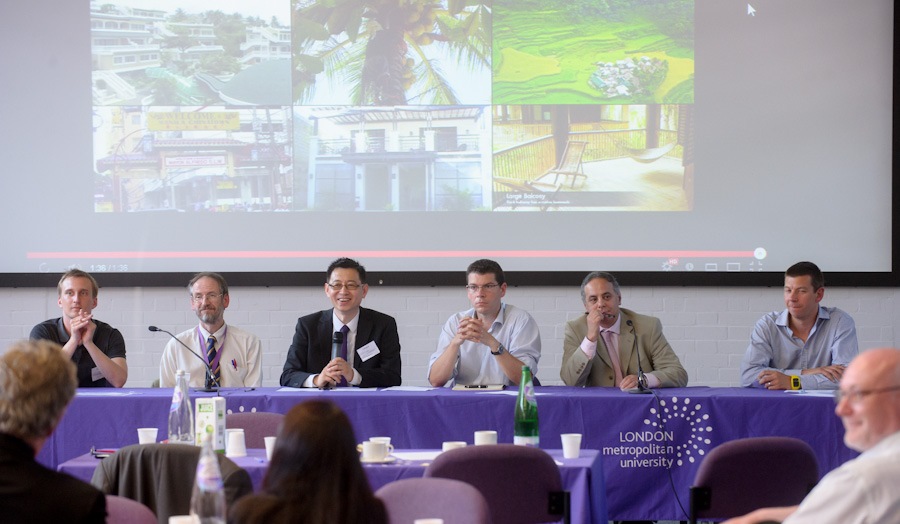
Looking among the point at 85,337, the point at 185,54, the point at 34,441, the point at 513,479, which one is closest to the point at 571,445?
the point at 513,479

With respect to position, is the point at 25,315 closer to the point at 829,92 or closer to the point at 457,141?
the point at 457,141

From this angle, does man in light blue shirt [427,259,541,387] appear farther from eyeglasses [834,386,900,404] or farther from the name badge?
eyeglasses [834,386,900,404]

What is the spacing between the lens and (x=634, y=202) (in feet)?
20.3

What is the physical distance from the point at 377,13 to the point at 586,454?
137 inches

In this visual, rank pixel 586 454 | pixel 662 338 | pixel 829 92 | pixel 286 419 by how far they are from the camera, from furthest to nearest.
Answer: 1. pixel 829 92
2. pixel 662 338
3. pixel 586 454
4. pixel 286 419

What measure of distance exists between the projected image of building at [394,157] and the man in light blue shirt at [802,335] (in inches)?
76.2

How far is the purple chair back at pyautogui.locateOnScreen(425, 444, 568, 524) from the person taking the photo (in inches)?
126

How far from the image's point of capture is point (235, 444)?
12.1ft

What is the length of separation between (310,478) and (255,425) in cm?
218

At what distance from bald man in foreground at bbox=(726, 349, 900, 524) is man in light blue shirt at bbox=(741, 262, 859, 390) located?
267 cm

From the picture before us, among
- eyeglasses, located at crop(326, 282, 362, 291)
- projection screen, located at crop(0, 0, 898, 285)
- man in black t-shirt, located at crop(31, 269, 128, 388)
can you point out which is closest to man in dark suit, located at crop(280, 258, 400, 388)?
eyeglasses, located at crop(326, 282, 362, 291)

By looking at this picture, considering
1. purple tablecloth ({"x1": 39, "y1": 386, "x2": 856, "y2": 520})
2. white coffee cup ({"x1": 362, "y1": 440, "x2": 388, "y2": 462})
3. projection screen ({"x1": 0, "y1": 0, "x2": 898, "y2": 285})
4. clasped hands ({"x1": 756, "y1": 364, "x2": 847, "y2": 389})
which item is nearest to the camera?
white coffee cup ({"x1": 362, "y1": 440, "x2": 388, "y2": 462})

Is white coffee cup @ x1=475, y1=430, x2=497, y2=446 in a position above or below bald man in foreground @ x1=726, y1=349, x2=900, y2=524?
below

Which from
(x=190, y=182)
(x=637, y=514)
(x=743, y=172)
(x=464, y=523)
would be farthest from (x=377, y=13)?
(x=464, y=523)
